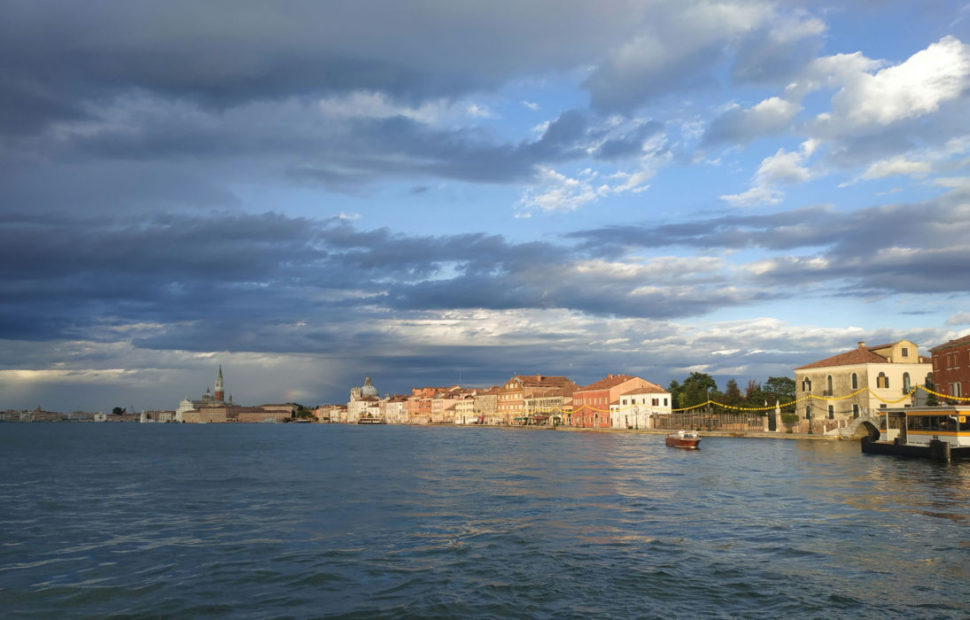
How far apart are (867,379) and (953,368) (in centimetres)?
919

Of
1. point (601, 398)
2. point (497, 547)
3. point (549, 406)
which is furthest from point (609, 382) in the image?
point (497, 547)

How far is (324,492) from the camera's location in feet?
96.6

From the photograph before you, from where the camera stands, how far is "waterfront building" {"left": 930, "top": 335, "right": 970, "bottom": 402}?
51625mm

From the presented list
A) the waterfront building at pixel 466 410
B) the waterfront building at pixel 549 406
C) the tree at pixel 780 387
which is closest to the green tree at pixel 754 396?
the tree at pixel 780 387

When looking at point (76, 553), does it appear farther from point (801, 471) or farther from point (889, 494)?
point (801, 471)

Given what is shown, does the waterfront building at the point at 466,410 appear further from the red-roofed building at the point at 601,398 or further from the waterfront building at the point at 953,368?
the waterfront building at the point at 953,368

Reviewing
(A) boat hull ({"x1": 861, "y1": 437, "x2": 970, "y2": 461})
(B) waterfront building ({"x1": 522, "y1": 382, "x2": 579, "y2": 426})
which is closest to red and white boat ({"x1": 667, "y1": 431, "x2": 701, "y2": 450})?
(A) boat hull ({"x1": 861, "y1": 437, "x2": 970, "y2": 461})

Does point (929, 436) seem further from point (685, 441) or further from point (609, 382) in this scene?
point (609, 382)

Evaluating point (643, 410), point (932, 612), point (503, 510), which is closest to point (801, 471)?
point (503, 510)

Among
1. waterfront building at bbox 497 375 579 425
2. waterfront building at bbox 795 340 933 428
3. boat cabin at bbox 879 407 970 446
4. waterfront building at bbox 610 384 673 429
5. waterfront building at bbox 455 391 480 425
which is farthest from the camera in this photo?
waterfront building at bbox 455 391 480 425

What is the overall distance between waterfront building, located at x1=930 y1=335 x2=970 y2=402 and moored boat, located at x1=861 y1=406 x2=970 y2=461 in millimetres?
5421

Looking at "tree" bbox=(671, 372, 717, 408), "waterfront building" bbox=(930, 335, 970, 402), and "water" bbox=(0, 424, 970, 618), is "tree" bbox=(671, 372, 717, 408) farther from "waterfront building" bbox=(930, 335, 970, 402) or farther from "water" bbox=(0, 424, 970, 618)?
"water" bbox=(0, 424, 970, 618)

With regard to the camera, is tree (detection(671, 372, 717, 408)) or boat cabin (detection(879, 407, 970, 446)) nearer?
boat cabin (detection(879, 407, 970, 446))

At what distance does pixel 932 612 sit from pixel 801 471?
25.9 m
